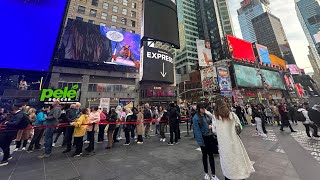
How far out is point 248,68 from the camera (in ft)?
163

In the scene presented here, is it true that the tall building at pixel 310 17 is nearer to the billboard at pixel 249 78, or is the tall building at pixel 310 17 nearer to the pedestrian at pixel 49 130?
the billboard at pixel 249 78

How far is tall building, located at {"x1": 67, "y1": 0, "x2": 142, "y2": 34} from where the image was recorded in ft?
101

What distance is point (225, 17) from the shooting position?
82.0m

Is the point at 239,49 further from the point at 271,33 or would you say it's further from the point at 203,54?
the point at 271,33

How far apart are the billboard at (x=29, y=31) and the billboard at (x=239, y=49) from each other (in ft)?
151

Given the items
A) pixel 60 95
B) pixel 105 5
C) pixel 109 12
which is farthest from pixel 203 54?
pixel 60 95

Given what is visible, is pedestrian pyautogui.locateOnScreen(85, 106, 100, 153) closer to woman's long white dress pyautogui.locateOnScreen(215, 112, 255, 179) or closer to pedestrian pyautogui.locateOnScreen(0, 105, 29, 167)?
pedestrian pyautogui.locateOnScreen(0, 105, 29, 167)

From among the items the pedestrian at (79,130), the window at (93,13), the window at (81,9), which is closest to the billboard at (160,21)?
the pedestrian at (79,130)

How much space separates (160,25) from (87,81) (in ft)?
64.3

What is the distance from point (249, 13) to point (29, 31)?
19069cm

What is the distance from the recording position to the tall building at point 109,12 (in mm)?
30703

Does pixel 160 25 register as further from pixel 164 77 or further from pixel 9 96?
pixel 9 96

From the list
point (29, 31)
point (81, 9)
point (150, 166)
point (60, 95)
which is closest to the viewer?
point (150, 166)

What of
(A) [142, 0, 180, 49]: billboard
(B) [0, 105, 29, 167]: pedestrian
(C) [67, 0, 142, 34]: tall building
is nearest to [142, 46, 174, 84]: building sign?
(A) [142, 0, 180, 49]: billboard
